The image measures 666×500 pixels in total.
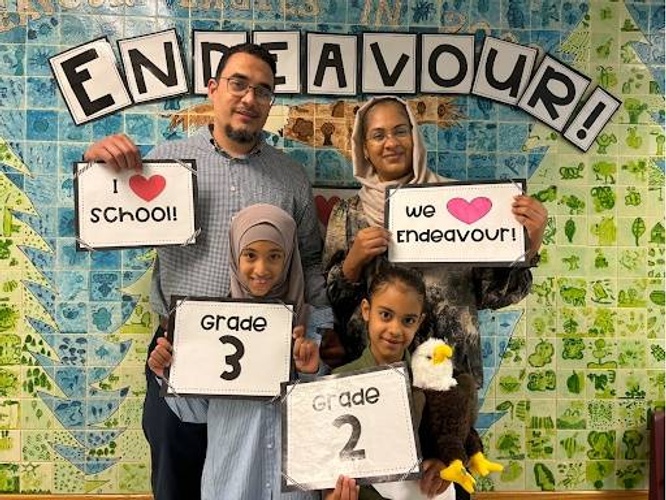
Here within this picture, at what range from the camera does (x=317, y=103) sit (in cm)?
244

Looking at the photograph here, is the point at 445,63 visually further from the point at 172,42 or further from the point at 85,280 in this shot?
the point at 85,280

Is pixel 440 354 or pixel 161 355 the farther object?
pixel 161 355

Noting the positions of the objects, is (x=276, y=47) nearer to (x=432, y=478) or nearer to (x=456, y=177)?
(x=456, y=177)

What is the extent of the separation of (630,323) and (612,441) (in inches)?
16.3

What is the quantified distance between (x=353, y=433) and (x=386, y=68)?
1.26 m

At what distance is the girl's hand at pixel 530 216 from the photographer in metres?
1.93

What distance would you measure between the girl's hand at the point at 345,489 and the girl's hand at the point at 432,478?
17cm

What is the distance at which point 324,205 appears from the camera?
2451 millimetres

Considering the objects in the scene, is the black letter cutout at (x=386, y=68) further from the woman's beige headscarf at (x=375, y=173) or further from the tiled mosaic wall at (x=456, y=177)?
the woman's beige headscarf at (x=375, y=173)

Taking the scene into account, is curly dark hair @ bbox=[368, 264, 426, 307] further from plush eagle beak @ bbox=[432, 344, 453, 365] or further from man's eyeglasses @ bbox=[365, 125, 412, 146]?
man's eyeglasses @ bbox=[365, 125, 412, 146]

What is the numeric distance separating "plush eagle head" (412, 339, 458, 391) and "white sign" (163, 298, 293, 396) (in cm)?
34

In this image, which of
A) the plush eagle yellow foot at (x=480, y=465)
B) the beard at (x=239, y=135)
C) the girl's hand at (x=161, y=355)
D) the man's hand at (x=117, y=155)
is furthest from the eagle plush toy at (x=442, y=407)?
the man's hand at (x=117, y=155)

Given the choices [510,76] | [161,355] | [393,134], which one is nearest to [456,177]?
[510,76]

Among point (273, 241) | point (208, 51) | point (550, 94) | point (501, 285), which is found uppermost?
point (208, 51)
